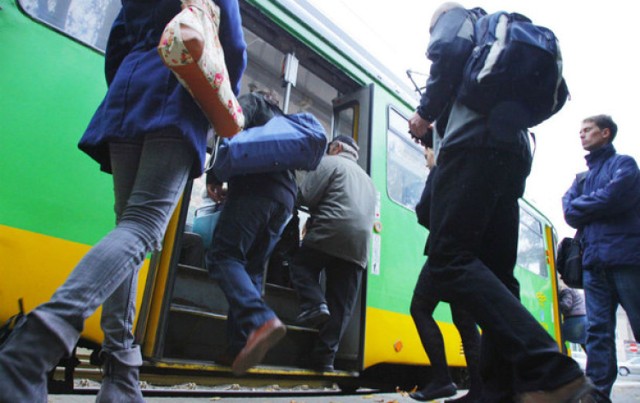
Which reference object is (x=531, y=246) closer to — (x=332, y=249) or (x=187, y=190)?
(x=332, y=249)

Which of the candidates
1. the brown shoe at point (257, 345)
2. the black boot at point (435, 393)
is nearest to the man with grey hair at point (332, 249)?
the black boot at point (435, 393)

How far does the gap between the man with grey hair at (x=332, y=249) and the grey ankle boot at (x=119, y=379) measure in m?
1.43

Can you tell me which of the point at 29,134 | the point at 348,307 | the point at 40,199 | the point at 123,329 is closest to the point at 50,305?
the point at 123,329

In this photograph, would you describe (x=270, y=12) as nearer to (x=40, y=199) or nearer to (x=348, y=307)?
(x=40, y=199)

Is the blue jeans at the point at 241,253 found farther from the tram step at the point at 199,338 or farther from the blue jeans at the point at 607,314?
the blue jeans at the point at 607,314

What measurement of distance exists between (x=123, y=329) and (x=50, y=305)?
42 cm

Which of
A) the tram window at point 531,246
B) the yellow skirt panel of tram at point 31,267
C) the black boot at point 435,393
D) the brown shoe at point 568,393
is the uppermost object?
the tram window at point 531,246

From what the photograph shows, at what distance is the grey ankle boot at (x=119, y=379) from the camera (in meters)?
1.33

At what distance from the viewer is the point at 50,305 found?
3.42 feet

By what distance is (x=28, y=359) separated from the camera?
0.97 meters

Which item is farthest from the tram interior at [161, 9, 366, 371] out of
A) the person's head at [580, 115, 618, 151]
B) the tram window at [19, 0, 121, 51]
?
the person's head at [580, 115, 618, 151]

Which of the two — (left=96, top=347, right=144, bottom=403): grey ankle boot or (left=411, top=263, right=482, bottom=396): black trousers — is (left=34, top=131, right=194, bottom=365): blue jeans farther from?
(left=411, top=263, right=482, bottom=396): black trousers

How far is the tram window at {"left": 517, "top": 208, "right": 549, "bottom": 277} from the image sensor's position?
6266 millimetres

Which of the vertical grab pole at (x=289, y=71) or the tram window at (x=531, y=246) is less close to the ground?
the vertical grab pole at (x=289, y=71)
